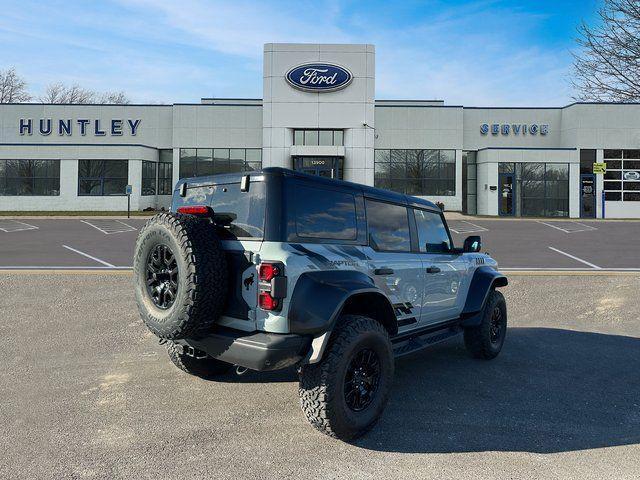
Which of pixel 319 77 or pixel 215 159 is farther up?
pixel 319 77

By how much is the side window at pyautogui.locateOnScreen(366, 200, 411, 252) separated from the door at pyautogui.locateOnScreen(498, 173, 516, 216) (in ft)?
112

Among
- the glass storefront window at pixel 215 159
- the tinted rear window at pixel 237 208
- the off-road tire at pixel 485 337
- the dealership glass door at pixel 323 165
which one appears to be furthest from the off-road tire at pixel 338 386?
the glass storefront window at pixel 215 159

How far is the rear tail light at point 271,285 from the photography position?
3223mm

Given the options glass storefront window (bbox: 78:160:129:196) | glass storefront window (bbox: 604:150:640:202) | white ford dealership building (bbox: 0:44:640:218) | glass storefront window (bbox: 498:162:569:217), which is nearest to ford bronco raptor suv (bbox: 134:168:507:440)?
white ford dealership building (bbox: 0:44:640:218)

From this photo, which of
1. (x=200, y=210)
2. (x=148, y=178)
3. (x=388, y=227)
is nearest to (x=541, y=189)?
(x=148, y=178)

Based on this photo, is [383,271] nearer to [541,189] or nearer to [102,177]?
[541,189]

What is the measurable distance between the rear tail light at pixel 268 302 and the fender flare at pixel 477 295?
289 cm

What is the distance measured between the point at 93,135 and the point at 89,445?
1562 inches

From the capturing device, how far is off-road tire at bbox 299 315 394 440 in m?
3.37

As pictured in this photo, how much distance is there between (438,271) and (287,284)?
2.15 m

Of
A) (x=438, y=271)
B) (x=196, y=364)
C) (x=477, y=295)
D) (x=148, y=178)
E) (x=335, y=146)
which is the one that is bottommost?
(x=196, y=364)

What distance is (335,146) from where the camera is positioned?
109ft

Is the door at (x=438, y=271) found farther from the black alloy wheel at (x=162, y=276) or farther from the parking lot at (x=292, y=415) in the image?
the black alloy wheel at (x=162, y=276)

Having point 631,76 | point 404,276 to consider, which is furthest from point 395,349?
point 631,76
